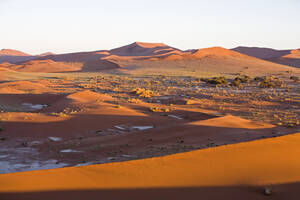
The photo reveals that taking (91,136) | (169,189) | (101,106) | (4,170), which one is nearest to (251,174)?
(169,189)

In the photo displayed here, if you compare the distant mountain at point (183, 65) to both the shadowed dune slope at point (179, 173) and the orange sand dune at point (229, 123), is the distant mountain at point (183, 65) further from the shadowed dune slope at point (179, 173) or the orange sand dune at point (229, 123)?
the shadowed dune slope at point (179, 173)

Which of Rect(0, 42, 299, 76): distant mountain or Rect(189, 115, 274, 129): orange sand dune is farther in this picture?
Rect(0, 42, 299, 76): distant mountain

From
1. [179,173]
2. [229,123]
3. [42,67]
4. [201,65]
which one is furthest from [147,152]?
[42,67]

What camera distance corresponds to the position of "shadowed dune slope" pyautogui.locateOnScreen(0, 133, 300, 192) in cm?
537

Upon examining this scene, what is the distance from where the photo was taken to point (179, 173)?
6.03 m

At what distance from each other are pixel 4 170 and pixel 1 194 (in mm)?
3355

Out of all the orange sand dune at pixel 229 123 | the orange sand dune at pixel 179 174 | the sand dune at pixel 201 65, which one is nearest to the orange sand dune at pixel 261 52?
the sand dune at pixel 201 65

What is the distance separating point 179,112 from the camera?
60.9 feet

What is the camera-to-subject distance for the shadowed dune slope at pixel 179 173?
5371mm

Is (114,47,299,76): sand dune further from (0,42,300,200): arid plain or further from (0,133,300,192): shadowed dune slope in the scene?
(0,133,300,192): shadowed dune slope

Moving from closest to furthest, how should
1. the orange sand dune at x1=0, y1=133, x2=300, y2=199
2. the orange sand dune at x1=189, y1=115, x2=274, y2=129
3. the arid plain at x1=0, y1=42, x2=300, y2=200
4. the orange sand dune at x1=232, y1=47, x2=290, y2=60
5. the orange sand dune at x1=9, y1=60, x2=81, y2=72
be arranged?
the arid plain at x1=0, y1=42, x2=300, y2=200 → the orange sand dune at x1=0, y1=133, x2=300, y2=199 → the orange sand dune at x1=189, y1=115, x2=274, y2=129 → the orange sand dune at x1=9, y1=60, x2=81, y2=72 → the orange sand dune at x1=232, y1=47, x2=290, y2=60

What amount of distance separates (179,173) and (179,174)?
0.06m

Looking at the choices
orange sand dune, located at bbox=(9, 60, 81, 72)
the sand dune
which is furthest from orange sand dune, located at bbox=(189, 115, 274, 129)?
orange sand dune, located at bbox=(9, 60, 81, 72)

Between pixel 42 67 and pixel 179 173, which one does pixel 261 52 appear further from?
pixel 179 173
